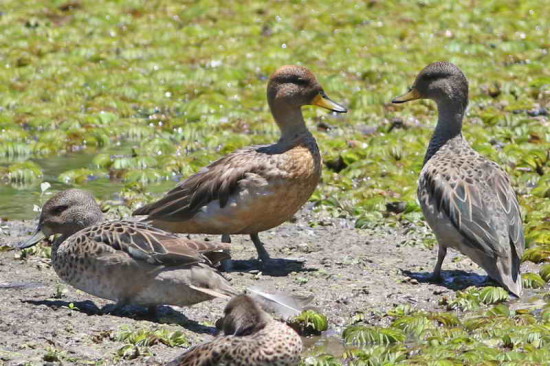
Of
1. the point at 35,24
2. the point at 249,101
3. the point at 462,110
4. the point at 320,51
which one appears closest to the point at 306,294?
the point at 462,110

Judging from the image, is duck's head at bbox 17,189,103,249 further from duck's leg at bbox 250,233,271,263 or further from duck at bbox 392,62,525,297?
duck at bbox 392,62,525,297

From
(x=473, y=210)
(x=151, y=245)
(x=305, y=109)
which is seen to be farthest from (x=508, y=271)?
(x=305, y=109)

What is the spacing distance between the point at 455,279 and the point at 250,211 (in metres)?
1.70

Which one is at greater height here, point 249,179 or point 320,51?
point 249,179

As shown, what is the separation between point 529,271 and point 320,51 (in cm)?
844

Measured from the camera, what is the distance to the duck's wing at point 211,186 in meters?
9.10

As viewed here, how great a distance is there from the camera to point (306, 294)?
8.41 metres

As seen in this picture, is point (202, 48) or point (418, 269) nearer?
point (418, 269)

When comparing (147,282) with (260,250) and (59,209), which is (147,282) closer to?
(59,209)

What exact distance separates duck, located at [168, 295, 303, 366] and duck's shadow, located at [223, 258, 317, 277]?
105 inches

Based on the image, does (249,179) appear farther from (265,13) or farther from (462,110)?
(265,13)

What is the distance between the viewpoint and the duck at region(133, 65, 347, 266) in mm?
9070

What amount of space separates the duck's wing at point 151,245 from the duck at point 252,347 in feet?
3.85

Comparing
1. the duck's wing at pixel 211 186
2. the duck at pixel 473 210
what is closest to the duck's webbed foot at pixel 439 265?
the duck at pixel 473 210
